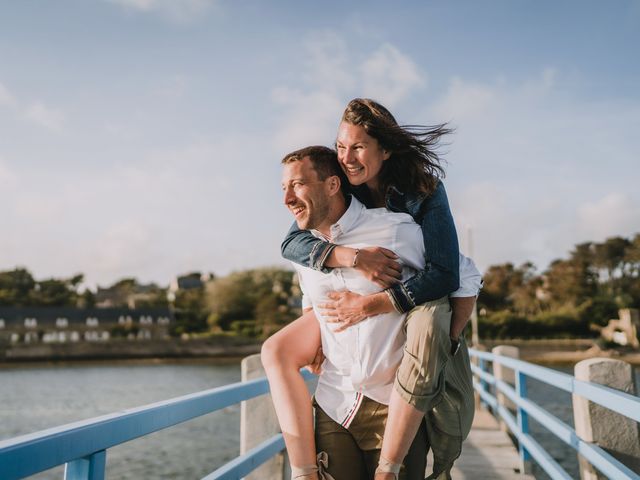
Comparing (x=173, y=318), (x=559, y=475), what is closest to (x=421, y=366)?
(x=559, y=475)

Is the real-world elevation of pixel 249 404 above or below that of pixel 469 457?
above

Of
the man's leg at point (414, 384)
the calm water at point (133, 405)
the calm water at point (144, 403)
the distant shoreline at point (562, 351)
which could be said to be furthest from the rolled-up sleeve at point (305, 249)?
the distant shoreline at point (562, 351)

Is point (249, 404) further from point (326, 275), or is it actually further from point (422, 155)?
point (422, 155)

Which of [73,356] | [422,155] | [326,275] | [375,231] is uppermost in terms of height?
[422,155]

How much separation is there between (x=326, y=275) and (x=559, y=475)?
1507 mm

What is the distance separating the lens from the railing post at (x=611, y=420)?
86.7 inches

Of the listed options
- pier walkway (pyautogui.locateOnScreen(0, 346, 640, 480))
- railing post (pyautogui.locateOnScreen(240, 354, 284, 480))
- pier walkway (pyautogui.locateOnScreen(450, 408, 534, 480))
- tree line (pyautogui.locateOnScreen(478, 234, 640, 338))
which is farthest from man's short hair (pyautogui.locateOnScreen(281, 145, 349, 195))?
tree line (pyautogui.locateOnScreen(478, 234, 640, 338))

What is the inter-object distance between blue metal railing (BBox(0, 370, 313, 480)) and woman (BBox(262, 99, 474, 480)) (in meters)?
0.27

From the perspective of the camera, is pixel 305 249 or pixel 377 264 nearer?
pixel 377 264

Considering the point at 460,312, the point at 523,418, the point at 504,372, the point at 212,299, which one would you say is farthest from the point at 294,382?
the point at 212,299

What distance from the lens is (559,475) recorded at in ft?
8.13

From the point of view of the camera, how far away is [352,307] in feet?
5.29

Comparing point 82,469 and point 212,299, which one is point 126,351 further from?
point 82,469

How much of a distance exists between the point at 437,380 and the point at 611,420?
44.1 inches
